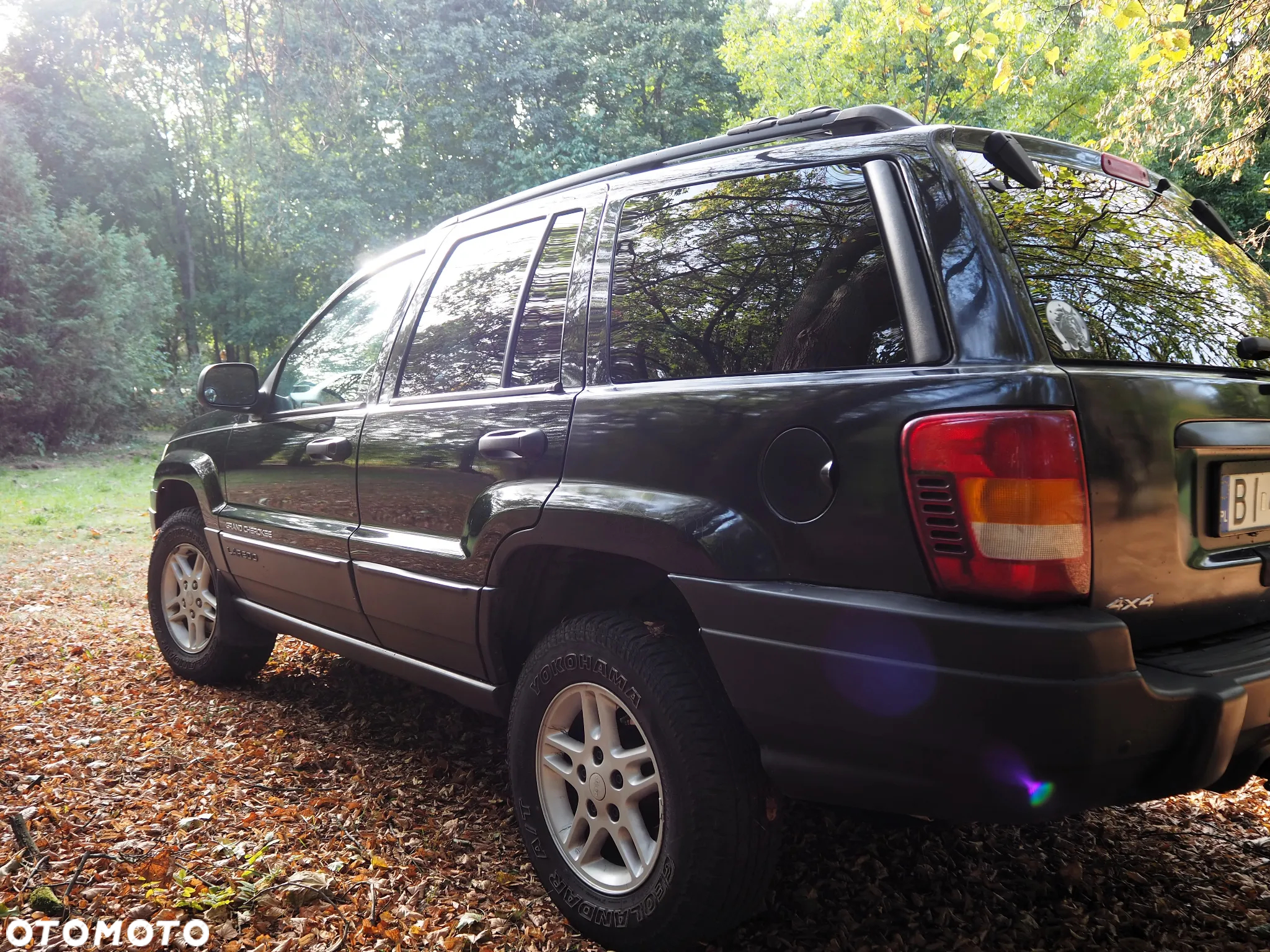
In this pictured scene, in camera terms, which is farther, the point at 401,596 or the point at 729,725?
the point at 401,596

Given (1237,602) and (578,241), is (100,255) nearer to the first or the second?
(578,241)

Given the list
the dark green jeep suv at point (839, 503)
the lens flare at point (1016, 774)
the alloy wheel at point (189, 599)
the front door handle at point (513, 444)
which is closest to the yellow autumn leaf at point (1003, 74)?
the dark green jeep suv at point (839, 503)

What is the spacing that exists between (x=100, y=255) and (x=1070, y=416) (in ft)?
67.7

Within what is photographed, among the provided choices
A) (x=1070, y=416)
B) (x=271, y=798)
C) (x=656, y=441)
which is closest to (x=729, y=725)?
(x=656, y=441)

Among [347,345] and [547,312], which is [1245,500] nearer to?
[547,312]

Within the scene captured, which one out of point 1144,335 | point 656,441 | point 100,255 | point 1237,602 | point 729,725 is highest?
point 100,255

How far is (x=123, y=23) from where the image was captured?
566cm

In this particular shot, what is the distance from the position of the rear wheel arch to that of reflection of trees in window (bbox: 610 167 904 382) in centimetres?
51

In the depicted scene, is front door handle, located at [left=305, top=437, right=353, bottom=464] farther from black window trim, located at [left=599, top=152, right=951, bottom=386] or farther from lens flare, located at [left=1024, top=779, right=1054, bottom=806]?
lens flare, located at [left=1024, top=779, right=1054, bottom=806]

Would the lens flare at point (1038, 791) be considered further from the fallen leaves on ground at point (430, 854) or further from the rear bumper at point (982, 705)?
the fallen leaves on ground at point (430, 854)

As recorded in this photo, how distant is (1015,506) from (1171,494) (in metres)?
0.39

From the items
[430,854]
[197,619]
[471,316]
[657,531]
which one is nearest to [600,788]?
[657,531]

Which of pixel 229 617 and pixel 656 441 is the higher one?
pixel 656 441

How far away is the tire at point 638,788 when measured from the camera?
1.93 metres
